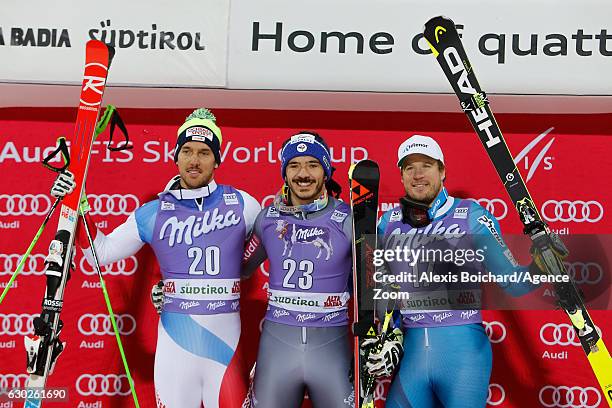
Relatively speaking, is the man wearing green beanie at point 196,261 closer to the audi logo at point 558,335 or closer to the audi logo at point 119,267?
the audi logo at point 119,267

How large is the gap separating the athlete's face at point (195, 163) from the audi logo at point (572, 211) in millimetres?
2094

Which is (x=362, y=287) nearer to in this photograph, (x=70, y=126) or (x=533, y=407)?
(x=533, y=407)

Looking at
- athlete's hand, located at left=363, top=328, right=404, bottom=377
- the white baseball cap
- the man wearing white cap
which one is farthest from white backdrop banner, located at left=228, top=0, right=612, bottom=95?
athlete's hand, located at left=363, top=328, right=404, bottom=377

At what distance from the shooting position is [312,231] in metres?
4.21

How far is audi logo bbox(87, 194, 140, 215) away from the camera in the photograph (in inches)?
192

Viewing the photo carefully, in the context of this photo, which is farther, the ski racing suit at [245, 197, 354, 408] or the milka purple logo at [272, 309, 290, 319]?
the milka purple logo at [272, 309, 290, 319]

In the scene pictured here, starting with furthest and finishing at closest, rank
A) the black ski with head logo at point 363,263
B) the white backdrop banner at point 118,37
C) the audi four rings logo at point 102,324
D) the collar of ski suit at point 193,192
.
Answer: the audi four rings logo at point 102,324 → the white backdrop banner at point 118,37 → the collar of ski suit at point 193,192 → the black ski with head logo at point 363,263

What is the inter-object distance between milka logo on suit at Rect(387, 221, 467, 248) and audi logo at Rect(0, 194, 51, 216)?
2177mm

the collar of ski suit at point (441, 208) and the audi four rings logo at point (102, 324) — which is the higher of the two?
the collar of ski suit at point (441, 208)

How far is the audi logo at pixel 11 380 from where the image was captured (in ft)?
15.8

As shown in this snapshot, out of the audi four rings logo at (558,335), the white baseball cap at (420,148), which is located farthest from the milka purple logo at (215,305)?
the audi four rings logo at (558,335)

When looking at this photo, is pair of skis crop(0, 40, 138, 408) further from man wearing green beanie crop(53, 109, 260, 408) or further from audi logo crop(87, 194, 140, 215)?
audi logo crop(87, 194, 140, 215)

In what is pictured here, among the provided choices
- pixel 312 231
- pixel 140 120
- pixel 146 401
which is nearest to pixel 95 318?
pixel 146 401

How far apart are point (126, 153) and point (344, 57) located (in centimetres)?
148
